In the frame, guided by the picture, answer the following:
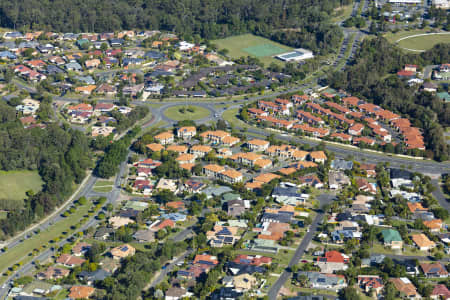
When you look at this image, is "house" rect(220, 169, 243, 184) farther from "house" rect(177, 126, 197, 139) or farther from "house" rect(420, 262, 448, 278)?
"house" rect(420, 262, 448, 278)

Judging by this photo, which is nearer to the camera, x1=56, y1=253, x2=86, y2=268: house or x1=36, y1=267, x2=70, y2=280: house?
x1=36, y1=267, x2=70, y2=280: house

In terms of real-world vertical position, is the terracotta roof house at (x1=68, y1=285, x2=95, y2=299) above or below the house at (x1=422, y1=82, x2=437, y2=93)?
below

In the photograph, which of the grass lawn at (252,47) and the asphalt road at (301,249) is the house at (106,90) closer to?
the grass lawn at (252,47)

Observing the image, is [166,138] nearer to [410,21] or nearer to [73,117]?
[73,117]

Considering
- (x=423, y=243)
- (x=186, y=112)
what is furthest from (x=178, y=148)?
(x=423, y=243)

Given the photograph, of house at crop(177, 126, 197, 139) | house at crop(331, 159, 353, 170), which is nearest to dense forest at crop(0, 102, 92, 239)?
house at crop(177, 126, 197, 139)

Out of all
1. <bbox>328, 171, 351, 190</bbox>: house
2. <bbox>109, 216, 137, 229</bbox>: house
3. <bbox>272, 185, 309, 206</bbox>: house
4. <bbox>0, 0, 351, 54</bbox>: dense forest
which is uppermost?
<bbox>0, 0, 351, 54</bbox>: dense forest

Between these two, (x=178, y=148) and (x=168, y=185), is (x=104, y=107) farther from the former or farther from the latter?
(x=168, y=185)

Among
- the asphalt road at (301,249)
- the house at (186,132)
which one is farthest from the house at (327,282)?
the house at (186,132)
